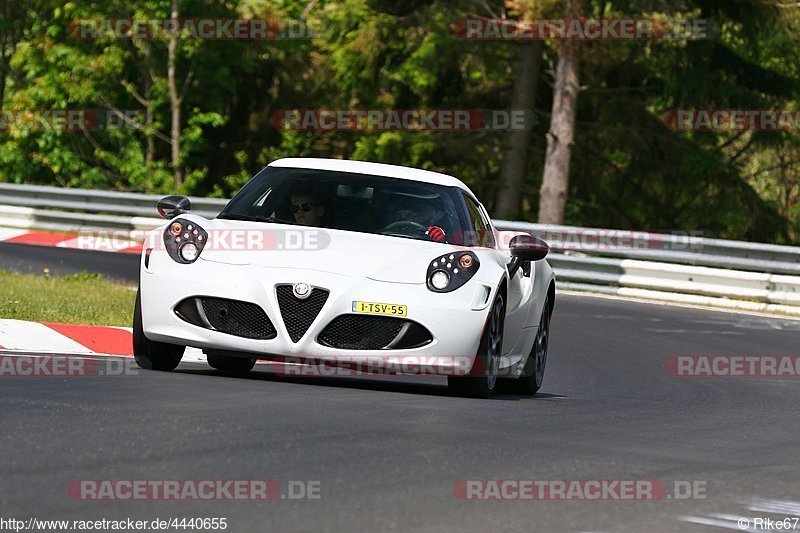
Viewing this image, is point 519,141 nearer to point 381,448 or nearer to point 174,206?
point 174,206

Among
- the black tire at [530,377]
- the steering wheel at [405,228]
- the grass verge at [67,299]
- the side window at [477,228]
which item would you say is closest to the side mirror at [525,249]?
the side window at [477,228]

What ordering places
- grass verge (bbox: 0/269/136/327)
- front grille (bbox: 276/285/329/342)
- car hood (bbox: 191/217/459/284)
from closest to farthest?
front grille (bbox: 276/285/329/342) < car hood (bbox: 191/217/459/284) < grass verge (bbox: 0/269/136/327)

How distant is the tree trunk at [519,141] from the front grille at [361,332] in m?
23.4

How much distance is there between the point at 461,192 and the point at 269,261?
1.95m

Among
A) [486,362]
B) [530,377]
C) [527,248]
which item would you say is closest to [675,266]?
[530,377]

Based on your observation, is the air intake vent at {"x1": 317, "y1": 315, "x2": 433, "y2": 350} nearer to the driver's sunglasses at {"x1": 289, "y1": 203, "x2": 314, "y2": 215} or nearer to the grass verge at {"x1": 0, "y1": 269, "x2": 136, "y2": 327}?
the driver's sunglasses at {"x1": 289, "y1": 203, "x2": 314, "y2": 215}

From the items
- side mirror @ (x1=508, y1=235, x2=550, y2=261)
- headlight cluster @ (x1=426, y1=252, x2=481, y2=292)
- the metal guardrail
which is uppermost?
side mirror @ (x1=508, y1=235, x2=550, y2=261)

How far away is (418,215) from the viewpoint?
975 cm

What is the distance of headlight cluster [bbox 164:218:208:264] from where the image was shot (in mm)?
8938

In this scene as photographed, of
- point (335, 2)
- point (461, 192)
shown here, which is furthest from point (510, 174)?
point (461, 192)

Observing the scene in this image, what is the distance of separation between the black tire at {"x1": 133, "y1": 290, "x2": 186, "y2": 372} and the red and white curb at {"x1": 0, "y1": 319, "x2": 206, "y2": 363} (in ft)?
3.27

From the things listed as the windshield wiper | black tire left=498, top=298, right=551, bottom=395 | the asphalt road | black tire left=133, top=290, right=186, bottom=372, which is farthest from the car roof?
black tire left=133, top=290, right=186, bottom=372

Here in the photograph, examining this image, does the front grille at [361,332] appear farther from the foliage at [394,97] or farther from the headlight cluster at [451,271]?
the foliage at [394,97]

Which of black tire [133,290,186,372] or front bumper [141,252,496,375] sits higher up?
front bumper [141,252,496,375]
